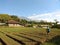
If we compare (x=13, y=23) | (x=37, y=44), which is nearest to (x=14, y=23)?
(x=13, y=23)

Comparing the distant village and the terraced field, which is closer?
the terraced field

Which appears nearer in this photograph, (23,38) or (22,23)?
(23,38)

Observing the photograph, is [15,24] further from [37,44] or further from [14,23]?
[37,44]

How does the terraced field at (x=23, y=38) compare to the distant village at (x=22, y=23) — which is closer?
the terraced field at (x=23, y=38)

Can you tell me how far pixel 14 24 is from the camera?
74.1 meters

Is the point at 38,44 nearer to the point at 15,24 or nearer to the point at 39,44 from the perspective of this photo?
the point at 39,44

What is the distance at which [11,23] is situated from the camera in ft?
243

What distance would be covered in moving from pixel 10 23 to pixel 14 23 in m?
1.91

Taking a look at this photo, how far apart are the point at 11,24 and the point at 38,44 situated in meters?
62.0

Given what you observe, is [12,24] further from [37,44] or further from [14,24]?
[37,44]

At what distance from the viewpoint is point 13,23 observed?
7400cm

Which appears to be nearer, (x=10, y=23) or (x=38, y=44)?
(x=38, y=44)

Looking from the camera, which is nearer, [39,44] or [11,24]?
[39,44]

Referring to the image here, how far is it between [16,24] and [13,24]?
1.43 meters
